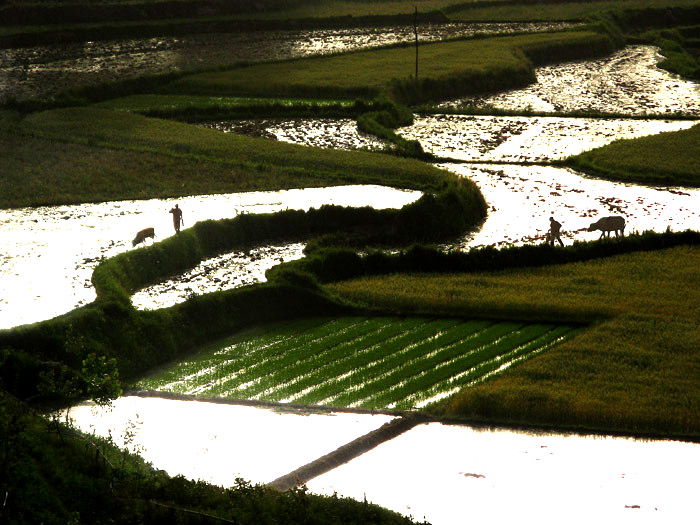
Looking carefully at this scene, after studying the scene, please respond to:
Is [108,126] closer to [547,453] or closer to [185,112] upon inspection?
[185,112]

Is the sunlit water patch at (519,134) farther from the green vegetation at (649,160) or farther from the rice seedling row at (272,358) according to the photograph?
the rice seedling row at (272,358)

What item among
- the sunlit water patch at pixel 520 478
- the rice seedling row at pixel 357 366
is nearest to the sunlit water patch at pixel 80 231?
the rice seedling row at pixel 357 366

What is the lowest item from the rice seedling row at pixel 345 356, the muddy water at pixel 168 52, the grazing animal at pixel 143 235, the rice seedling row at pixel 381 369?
the rice seedling row at pixel 381 369

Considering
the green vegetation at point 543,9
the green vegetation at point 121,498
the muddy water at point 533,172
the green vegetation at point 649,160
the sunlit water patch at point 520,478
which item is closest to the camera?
the green vegetation at point 121,498

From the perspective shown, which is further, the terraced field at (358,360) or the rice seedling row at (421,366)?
the terraced field at (358,360)

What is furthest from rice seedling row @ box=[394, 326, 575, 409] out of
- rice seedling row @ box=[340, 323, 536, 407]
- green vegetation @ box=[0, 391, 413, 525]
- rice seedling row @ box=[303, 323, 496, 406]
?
green vegetation @ box=[0, 391, 413, 525]

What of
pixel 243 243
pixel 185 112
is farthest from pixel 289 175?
pixel 185 112

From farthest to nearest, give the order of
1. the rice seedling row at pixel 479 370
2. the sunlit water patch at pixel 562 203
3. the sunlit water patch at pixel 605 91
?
the sunlit water patch at pixel 605 91 → the sunlit water patch at pixel 562 203 → the rice seedling row at pixel 479 370

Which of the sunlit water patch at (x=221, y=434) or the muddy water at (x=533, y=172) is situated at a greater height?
the muddy water at (x=533, y=172)
